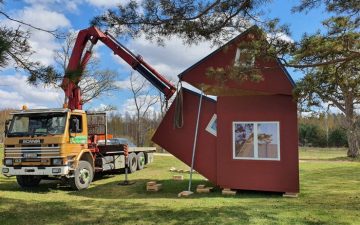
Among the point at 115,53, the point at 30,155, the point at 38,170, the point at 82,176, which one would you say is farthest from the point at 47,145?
the point at 115,53

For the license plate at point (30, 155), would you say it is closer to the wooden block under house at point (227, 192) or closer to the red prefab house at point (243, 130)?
the red prefab house at point (243, 130)

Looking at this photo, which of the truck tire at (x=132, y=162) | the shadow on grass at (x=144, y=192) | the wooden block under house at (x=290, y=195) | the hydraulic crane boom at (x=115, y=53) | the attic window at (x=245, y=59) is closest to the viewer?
the attic window at (x=245, y=59)

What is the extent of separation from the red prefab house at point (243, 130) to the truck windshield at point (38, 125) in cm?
389

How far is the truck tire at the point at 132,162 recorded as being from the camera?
19203mm

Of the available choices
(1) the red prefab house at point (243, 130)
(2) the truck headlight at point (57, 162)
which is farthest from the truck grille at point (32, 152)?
(1) the red prefab house at point (243, 130)

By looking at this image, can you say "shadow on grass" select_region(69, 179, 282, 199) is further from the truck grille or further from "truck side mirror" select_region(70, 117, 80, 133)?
"truck side mirror" select_region(70, 117, 80, 133)

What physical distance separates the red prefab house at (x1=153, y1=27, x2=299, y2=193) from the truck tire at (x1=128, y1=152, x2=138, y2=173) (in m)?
6.13

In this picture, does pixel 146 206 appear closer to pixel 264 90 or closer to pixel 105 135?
pixel 264 90

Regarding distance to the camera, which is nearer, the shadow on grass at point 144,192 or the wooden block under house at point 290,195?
the wooden block under house at point 290,195

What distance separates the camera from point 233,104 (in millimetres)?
12688

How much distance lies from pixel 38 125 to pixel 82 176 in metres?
2.29

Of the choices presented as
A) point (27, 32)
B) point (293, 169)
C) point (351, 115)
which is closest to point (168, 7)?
point (27, 32)

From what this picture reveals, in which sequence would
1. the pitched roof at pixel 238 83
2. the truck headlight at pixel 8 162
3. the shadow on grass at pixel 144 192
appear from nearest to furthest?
the pitched roof at pixel 238 83 → the shadow on grass at pixel 144 192 → the truck headlight at pixel 8 162

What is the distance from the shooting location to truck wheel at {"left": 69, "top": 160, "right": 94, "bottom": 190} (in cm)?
1363
